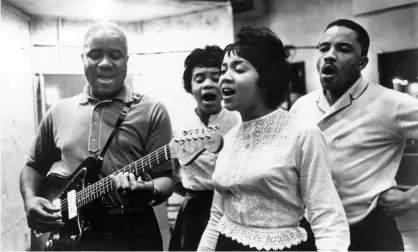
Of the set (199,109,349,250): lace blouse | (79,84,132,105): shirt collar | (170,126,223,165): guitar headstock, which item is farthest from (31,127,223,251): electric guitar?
(79,84,132,105): shirt collar

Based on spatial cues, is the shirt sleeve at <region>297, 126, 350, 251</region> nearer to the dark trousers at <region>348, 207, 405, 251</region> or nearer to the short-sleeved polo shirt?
the dark trousers at <region>348, 207, 405, 251</region>

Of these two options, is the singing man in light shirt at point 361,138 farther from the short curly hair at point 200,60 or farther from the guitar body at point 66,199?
the guitar body at point 66,199

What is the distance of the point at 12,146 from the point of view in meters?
1.39

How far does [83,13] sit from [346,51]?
36.7 inches

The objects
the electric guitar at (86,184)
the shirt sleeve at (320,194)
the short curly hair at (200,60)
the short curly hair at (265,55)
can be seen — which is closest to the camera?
the shirt sleeve at (320,194)

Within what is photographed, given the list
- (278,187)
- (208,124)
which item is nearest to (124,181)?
(208,124)

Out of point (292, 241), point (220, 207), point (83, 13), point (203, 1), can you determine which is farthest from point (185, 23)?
point (292, 241)

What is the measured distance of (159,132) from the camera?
52.8 inches

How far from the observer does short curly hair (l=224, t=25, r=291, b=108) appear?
1066mm

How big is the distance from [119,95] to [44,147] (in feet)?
1.10

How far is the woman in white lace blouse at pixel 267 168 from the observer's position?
0.98 meters

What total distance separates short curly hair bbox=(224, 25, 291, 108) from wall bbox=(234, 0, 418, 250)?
0.24 m

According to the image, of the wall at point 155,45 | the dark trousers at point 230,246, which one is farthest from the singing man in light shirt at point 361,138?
the wall at point 155,45

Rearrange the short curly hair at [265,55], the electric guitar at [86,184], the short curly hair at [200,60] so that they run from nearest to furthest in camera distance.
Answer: the short curly hair at [265,55]
the electric guitar at [86,184]
the short curly hair at [200,60]
